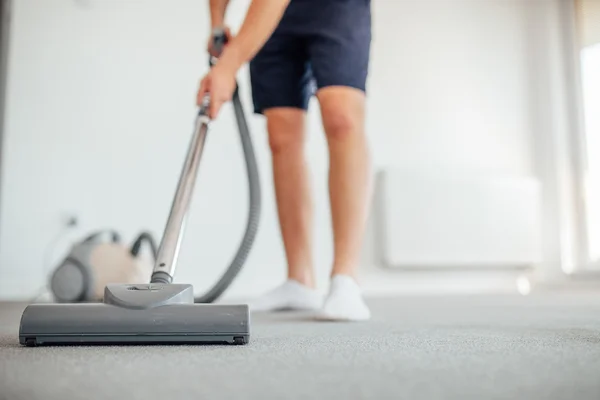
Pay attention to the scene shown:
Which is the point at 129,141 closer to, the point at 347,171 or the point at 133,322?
the point at 347,171

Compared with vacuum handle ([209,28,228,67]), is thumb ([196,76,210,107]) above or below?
below

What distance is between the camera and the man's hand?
43.6 inches

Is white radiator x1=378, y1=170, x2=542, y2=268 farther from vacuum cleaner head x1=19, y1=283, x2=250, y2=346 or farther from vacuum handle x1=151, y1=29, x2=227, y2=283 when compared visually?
vacuum cleaner head x1=19, y1=283, x2=250, y2=346

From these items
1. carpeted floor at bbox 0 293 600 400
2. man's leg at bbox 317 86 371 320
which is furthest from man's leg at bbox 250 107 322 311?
carpeted floor at bbox 0 293 600 400

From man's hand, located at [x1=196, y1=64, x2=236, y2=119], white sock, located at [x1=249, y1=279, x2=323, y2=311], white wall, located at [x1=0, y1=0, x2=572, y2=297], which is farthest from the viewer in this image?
white wall, located at [x1=0, y1=0, x2=572, y2=297]

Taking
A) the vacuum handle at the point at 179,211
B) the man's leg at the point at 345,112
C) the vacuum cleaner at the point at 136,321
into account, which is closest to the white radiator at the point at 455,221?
the man's leg at the point at 345,112

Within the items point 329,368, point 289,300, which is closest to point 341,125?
point 289,300

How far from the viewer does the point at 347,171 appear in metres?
1.34

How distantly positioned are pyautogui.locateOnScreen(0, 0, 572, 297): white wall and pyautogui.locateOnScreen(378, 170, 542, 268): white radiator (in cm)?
13

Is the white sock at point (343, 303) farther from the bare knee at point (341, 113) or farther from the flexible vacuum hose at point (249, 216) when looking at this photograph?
the bare knee at point (341, 113)

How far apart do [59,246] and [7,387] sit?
85.3 inches

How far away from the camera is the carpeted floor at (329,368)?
50cm

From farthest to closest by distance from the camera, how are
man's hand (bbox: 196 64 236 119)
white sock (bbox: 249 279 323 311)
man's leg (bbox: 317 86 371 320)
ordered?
white sock (bbox: 249 279 323 311), man's leg (bbox: 317 86 371 320), man's hand (bbox: 196 64 236 119)

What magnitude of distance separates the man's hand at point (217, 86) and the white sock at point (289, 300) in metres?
0.56
